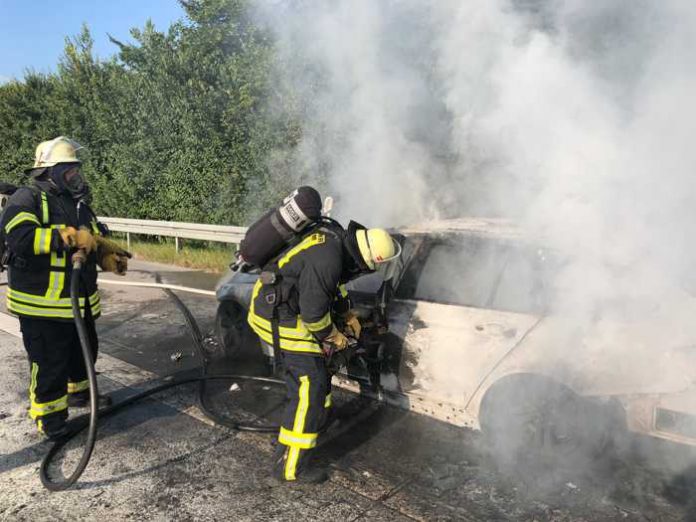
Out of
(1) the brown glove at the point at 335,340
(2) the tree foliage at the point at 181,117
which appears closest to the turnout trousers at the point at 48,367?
(1) the brown glove at the point at 335,340

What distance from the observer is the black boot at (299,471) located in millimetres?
2992

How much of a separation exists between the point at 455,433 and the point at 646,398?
1232mm

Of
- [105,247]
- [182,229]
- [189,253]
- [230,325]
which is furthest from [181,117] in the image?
[105,247]

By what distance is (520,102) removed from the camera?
3.54m

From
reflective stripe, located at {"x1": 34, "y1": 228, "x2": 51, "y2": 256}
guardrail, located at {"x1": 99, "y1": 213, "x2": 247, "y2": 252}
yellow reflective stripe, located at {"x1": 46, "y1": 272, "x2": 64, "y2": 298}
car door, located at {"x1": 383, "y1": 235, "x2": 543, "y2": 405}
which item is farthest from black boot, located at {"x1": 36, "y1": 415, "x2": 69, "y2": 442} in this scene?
guardrail, located at {"x1": 99, "y1": 213, "x2": 247, "y2": 252}

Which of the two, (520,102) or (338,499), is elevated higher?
(520,102)

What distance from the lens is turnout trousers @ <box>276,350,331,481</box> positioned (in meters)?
2.97

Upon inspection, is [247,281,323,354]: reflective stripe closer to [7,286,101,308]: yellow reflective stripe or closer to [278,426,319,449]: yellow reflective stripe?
[278,426,319,449]: yellow reflective stripe

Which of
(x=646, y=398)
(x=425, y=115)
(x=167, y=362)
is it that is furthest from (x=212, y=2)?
(x=646, y=398)

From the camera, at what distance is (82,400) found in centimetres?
400

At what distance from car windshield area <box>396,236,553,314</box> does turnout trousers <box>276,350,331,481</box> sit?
0.89 meters

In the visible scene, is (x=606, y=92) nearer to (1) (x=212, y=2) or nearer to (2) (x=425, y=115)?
(2) (x=425, y=115)

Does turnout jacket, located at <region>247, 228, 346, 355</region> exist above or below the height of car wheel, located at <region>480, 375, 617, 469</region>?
above

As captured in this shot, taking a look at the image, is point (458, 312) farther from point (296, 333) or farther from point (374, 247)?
point (296, 333)
